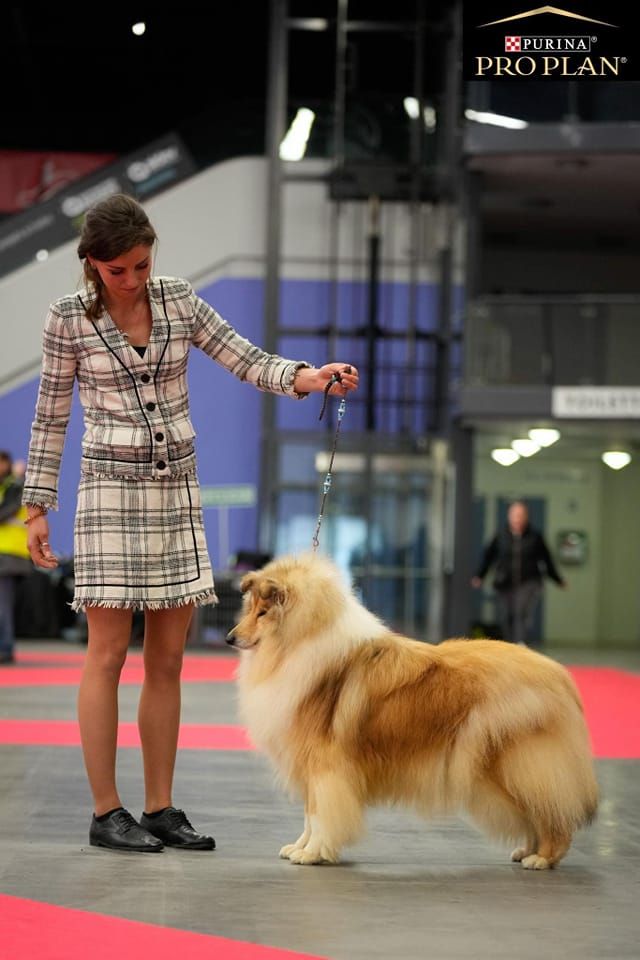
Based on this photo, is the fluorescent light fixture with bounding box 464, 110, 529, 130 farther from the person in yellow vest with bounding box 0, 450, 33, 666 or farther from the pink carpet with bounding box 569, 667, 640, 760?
the person in yellow vest with bounding box 0, 450, 33, 666

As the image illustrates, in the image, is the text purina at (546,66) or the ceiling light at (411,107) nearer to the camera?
the text purina at (546,66)

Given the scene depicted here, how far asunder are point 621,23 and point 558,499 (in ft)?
47.1

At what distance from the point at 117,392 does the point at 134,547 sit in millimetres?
461

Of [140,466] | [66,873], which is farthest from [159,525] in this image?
[66,873]

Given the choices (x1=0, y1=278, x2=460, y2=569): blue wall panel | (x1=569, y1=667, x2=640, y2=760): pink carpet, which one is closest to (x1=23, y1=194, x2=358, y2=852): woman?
(x1=569, y1=667, x2=640, y2=760): pink carpet

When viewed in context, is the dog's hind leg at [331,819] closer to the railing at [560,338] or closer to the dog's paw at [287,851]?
the dog's paw at [287,851]

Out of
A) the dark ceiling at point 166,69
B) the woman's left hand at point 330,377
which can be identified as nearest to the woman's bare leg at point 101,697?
the woman's left hand at point 330,377

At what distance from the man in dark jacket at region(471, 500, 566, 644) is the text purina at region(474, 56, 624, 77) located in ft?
27.3

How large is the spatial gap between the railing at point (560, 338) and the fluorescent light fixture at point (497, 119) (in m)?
2.13

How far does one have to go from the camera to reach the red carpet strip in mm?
3061

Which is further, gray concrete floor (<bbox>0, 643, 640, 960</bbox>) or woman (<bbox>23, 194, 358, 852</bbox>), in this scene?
woman (<bbox>23, 194, 358, 852</bbox>)

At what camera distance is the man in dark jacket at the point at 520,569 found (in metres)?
15.2

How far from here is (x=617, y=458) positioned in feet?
67.4

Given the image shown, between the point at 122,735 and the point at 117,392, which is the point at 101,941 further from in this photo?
the point at 122,735
